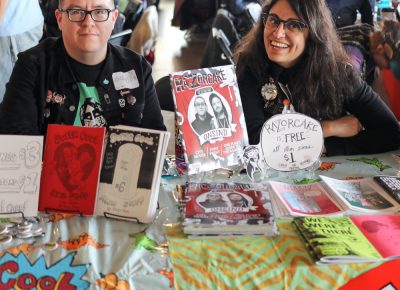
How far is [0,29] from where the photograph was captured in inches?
98.0

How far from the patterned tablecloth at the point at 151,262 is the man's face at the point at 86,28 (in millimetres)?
570

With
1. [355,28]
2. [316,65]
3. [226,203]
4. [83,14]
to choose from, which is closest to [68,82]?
[83,14]

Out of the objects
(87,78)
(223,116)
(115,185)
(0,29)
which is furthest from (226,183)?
(0,29)

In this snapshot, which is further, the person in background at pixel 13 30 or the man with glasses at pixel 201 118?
the person in background at pixel 13 30

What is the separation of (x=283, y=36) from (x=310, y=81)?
0.65 feet

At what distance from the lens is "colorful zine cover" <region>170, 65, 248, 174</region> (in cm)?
145

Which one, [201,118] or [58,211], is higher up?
[201,118]

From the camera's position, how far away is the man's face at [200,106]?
1.47m

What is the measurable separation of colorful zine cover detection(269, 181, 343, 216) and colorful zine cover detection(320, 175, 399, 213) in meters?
0.03

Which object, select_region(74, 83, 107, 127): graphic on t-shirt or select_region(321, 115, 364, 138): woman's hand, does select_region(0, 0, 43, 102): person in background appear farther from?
select_region(321, 115, 364, 138): woman's hand

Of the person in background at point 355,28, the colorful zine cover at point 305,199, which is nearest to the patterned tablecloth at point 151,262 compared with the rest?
the colorful zine cover at point 305,199

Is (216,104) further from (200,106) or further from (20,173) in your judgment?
(20,173)

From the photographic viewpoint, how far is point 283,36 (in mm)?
1727

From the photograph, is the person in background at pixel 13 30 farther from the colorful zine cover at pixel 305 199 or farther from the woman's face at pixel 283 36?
the colorful zine cover at pixel 305 199
